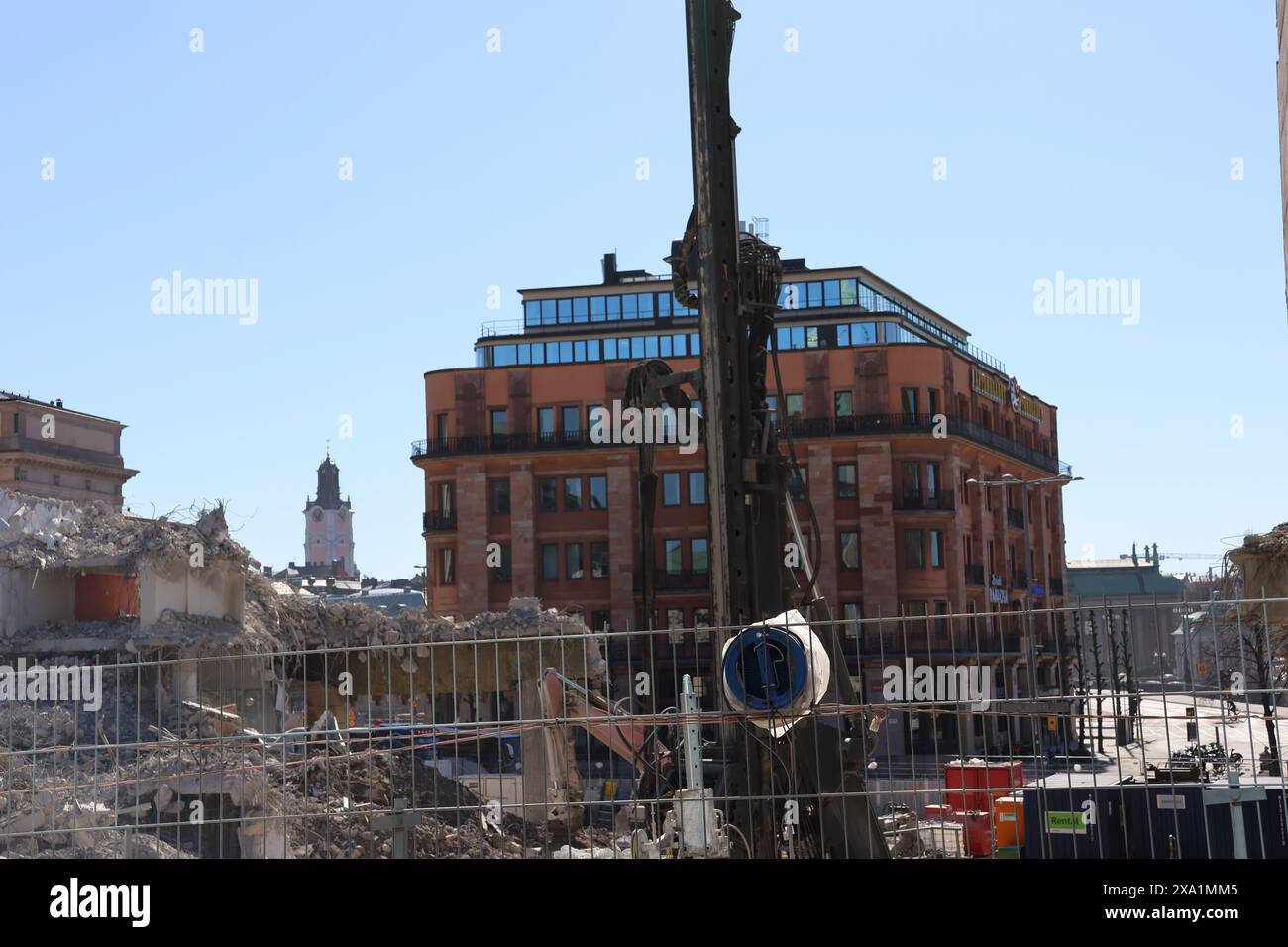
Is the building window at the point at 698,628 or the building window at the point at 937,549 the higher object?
the building window at the point at 937,549

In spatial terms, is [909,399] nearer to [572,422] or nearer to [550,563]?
[572,422]

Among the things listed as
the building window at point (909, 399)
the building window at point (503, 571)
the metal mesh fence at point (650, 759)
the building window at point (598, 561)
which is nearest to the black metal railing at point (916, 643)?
the building window at point (909, 399)

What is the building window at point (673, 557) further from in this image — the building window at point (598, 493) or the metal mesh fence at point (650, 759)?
the metal mesh fence at point (650, 759)

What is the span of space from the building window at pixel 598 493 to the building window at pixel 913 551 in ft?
43.9

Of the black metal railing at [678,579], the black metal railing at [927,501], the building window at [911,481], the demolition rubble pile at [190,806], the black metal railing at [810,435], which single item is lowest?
the demolition rubble pile at [190,806]

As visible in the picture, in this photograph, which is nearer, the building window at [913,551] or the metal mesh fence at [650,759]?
the metal mesh fence at [650,759]

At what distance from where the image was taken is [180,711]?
79.5ft

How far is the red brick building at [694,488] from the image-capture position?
61.2m

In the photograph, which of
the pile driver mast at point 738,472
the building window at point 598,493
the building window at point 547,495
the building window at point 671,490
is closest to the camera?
the pile driver mast at point 738,472

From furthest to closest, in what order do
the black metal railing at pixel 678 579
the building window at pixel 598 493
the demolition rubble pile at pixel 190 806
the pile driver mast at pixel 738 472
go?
the building window at pixel 598 493
the black metal railing at pixel 678 579
the demolition rubble pile at pixel 190 806
the pile driver mast at pixel 738 472

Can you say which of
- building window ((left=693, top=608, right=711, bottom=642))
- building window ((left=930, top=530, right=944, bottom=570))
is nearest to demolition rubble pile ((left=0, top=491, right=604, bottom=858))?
building window ((left=693, top=608, right=711, bottom=642))
